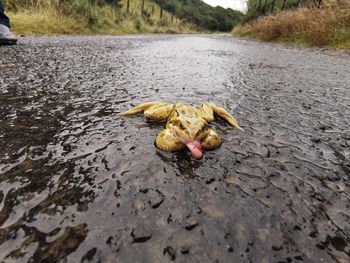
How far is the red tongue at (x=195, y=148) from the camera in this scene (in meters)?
2.48

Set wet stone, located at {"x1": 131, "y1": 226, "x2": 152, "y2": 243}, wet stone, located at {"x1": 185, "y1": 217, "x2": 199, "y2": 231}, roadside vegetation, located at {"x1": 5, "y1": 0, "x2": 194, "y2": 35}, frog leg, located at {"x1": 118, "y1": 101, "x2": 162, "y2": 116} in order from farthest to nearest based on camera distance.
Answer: roadside vegetation, located at {"x1": 5, "y1": 0, "x2": 194, "y2": 35} < frog leg, located at {"x1": 118, "y1": 101, "x2": 162, "y2": 116} < wet stone, located at {"x1": 185, "y1": 217, "x2": 199, "y2": 231} < wet stone, located at {"x1": 131, "y1": 226, "x2": 152, "y2": 243}

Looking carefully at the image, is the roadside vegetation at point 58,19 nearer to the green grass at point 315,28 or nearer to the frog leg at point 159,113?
the green grass at point 315,28

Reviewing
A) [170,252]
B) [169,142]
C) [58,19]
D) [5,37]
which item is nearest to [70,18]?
[58,19]

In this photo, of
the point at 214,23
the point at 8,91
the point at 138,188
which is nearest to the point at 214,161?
the point at 138,188

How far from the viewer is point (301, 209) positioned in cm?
195

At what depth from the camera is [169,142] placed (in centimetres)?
263

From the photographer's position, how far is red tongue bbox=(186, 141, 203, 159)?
2.48m

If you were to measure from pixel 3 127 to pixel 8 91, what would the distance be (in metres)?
1.69

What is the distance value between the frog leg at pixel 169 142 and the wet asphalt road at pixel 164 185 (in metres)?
0.08

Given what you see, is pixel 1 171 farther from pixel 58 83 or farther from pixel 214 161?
pixel 58 83

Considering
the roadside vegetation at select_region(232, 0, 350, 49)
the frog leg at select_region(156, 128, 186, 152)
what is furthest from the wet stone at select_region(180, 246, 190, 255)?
the roadside vegetation at select_region(232, 0, 350, 49)

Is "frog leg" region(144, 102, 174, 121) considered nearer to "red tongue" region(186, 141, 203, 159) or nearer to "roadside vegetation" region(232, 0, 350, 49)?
"red tongue" region(186, 141, 203, 159)

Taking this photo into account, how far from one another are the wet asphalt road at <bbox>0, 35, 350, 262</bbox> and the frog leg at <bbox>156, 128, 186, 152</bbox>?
76mm

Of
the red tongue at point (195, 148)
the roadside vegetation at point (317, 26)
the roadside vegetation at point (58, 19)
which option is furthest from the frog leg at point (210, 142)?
the roadside vegetation at point (58, 19)
